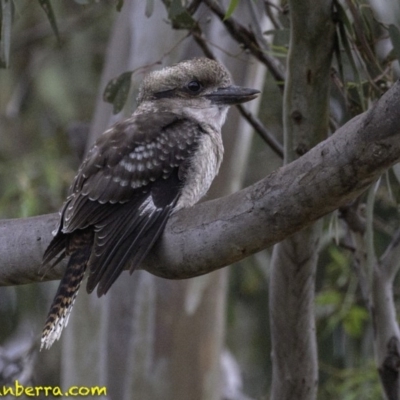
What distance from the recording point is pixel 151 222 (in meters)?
2.06

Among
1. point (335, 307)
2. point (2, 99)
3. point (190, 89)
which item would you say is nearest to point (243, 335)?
point (335, 307)

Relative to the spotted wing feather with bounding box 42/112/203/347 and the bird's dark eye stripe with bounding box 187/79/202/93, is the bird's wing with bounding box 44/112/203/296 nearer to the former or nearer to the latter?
the spotted wing feather with bounding box 42/112/203/347

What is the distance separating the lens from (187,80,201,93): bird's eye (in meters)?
2.65

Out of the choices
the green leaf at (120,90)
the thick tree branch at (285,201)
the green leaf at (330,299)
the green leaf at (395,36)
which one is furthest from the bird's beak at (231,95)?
the green leaf at (330,299)

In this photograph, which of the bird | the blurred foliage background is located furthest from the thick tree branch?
the blurred foliage background

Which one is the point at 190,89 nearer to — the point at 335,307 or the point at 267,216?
the point at 267,216

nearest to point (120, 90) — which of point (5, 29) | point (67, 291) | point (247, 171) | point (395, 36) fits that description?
point (5, 29)

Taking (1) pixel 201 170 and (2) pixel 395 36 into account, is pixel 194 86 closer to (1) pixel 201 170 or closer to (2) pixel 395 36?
(1) pixel 201 170

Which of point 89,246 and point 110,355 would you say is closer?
point 89,246

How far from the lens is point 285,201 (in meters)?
1.60

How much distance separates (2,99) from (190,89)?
402 centimetres

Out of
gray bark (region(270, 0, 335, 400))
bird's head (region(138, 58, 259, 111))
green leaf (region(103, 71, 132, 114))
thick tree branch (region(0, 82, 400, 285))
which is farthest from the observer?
bird's head (region(138, 58, 259, 111))

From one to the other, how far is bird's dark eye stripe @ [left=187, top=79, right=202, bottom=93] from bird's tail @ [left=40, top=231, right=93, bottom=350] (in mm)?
716

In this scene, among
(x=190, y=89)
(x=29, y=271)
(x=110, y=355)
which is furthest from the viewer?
(x=110, y=355)
